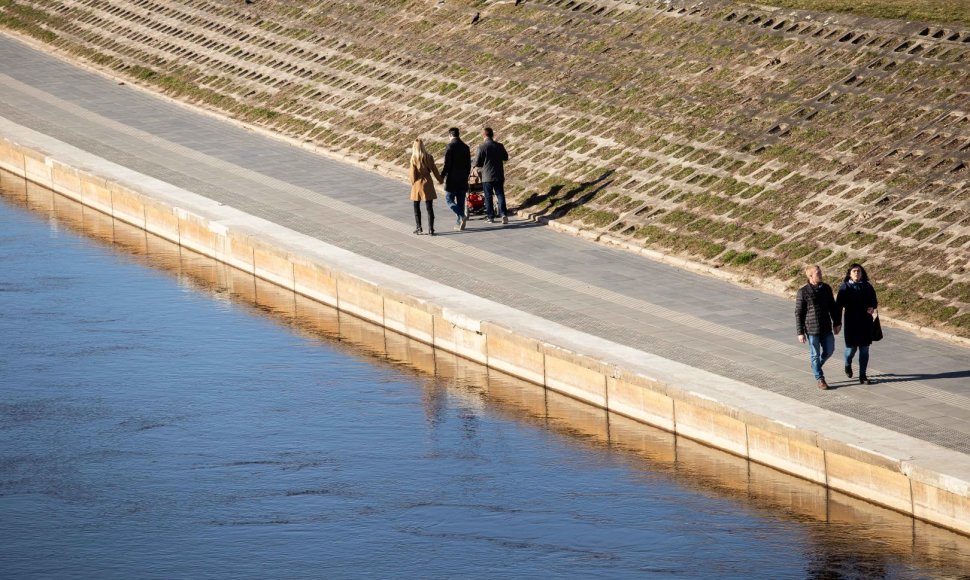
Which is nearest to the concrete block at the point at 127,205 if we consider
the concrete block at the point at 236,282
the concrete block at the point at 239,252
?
the concrete block at the point at 236,282

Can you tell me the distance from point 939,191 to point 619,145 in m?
6.05

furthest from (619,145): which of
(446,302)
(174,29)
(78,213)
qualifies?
(174,29)

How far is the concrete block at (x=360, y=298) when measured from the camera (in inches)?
805

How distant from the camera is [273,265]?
22500 millimetres

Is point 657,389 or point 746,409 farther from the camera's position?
point 657,389

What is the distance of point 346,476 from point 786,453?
4119 millimetres

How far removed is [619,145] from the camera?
82.7 ft

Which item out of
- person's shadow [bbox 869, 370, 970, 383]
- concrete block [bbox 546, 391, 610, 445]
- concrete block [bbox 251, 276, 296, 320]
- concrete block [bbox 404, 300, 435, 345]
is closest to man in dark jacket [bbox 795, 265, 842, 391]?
person's shadow [bbox 869, 370, 970, 383]

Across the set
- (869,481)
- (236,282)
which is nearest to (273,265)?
(236,282)

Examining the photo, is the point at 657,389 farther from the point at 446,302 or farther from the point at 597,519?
the point at 446,302

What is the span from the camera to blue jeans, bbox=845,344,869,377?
16.1 meters

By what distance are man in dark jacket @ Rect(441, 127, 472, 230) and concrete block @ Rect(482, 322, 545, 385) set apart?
5369mm

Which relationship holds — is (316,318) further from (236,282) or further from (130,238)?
(130,238)

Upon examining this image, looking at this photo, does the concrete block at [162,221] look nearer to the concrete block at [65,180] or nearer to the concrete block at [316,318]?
the concrete block at [65,180]
